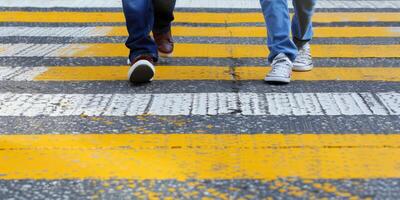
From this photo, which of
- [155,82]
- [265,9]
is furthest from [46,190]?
[265,9]

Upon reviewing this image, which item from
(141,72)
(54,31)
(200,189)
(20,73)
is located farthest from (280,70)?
(54,31)

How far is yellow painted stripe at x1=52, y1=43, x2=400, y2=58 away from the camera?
569 centimetres

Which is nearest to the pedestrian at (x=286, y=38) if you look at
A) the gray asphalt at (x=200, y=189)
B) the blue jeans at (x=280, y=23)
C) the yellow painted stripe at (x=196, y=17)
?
the blue jeans at (x=280, y=23)

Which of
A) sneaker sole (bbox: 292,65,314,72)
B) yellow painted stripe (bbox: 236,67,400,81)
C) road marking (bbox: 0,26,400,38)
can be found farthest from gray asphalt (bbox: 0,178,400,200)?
road marking (bbox: 0,26,400,38)

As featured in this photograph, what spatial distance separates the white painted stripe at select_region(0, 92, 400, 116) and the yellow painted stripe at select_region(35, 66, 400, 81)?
0.49 metres

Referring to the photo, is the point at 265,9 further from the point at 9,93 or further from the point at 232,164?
the point at 232,164

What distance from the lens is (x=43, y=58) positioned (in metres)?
5.55

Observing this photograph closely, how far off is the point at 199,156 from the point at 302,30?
83.0 inches

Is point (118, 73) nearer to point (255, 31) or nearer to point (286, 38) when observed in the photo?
point (286, 38)

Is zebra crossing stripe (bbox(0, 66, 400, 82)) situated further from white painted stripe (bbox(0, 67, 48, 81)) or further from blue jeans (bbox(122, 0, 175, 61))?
blue jeans (bbox(122, 0, 175, 61))

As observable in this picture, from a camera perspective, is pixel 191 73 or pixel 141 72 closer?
pixel 141 72

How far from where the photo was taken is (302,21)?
A: 5105 mm

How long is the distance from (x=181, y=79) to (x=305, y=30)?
852 mm

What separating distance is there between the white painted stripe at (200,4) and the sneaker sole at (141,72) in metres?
3.62
